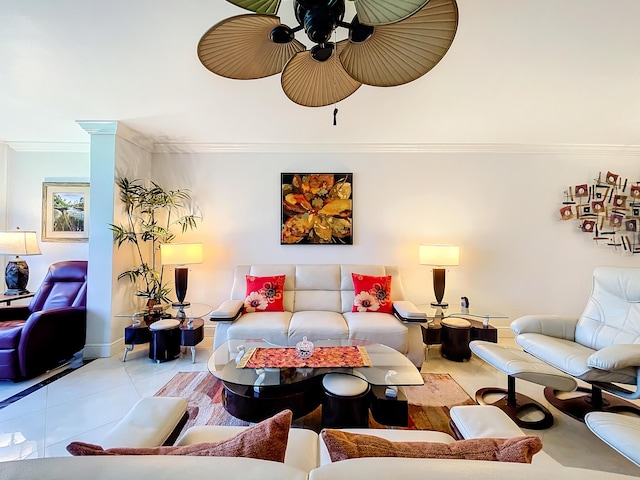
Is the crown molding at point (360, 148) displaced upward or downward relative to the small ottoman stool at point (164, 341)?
upward

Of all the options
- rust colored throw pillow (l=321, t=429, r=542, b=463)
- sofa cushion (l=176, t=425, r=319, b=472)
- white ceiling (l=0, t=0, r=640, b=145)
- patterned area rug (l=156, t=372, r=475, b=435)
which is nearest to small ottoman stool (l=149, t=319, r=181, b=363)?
patterned area rug (l=156, t=372, r=475, b=435)

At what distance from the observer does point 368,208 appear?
3.88 meters

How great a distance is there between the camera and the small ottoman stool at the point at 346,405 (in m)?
1.73

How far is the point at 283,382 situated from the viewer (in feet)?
6.27

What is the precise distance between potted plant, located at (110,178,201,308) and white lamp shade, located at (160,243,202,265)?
238 mm

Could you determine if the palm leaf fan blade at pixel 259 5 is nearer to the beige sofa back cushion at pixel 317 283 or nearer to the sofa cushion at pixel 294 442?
the sofa cushion at pixel 294 442

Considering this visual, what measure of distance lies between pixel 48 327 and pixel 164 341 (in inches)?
38.9

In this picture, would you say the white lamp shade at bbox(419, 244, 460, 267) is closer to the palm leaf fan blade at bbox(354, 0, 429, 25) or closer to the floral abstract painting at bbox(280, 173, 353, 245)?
the floral abstract painting at bbox(280, 173, 353, 245)

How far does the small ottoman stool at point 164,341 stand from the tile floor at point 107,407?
3.5 inches

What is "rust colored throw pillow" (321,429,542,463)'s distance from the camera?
27.2 inches

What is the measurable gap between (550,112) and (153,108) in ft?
12.5

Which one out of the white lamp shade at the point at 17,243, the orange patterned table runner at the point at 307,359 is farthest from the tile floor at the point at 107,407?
the white lamp shade at the point at 17,243

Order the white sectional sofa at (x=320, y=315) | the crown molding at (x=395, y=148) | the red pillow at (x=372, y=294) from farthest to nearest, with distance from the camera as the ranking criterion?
the crown molding at (x=395, y=148) → the red pillow at (x=372, y=294) → the white sectional sofa at (x=320, y=315)

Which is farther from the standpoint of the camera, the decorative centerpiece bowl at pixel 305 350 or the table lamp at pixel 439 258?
the table lamp at pixel 439 258
